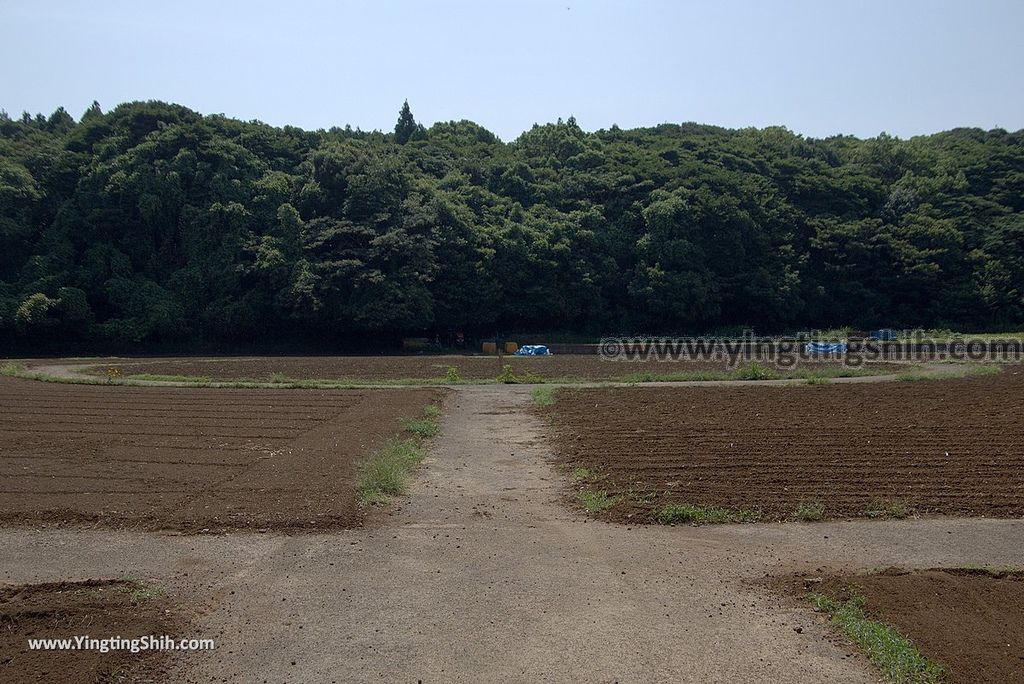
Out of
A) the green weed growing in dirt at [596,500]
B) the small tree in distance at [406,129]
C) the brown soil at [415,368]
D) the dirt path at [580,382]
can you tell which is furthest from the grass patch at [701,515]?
the small tree in distance at [406,129]

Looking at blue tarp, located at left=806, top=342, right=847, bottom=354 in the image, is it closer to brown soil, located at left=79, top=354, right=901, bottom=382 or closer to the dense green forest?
brown soil, located at left=79, top=354, right=901, bottom=382

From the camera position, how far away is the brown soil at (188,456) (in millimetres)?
10898

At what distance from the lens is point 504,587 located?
27.0ft

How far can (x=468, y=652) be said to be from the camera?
6695 millimetres

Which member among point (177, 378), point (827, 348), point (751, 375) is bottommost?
point (751, 375)

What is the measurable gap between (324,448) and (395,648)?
9603mm

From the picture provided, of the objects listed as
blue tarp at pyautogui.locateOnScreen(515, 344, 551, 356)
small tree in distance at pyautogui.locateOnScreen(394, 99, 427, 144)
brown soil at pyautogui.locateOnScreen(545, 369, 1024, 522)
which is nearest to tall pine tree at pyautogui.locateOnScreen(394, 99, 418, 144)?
small tree in distance at pyautogui.locateOnScreen(394, 99, 427, 144)

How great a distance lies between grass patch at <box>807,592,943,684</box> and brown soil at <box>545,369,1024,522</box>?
12.4ft

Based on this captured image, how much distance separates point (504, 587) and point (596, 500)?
4.09 metres

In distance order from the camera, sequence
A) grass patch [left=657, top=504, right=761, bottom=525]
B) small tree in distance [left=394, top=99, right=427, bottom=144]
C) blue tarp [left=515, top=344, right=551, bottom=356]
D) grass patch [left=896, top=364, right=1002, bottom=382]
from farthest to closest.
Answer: small tree in distance [left=394, top=99, right=427, bottom=144]
blue tarp [left=515, top=344, right=551, bottom=356]
grass patch [left=896, top=364, right=1002, bottom=382]
grass patch [left=657, top=504, right=761, bottom=525]

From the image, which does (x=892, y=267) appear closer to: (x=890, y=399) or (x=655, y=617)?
(x=890, y=399)

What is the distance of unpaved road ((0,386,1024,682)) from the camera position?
650cm

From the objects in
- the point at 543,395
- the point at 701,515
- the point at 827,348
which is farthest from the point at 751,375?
the point at 701,515

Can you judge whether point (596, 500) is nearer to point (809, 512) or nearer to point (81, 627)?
point (809, 512)
